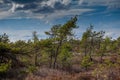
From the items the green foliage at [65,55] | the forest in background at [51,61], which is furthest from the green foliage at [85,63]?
the green foliage at [65,55]

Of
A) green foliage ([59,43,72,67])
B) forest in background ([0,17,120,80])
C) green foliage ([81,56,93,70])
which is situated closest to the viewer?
forest in background ([0,17,120,80])

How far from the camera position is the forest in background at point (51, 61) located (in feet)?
A: 86.1

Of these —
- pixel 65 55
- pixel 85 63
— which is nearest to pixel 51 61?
pixel 65 55

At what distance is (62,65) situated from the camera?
173 feet

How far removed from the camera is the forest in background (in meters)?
26.2

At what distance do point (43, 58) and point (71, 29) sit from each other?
9.19m

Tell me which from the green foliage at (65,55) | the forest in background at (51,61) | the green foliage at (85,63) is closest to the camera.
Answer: the forest in background at (51,61)

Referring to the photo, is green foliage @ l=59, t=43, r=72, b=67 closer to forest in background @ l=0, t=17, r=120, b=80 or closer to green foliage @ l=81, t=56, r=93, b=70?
forest in background @ l=0, t=17, r=120, b=80

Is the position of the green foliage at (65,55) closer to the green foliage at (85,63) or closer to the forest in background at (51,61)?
the forest in background at (51,61)

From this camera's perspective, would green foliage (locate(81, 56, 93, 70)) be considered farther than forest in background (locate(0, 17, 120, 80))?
Yes

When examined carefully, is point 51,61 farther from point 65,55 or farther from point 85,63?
point 85,63

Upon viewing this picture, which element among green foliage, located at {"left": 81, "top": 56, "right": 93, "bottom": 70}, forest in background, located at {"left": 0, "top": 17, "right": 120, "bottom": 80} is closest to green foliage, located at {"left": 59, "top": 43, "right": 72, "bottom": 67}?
forest in background, located at {"left": 0, "top": 17, "right": 120, "bottom": 80}

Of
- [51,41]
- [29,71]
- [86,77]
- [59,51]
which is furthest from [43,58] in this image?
[86,77]

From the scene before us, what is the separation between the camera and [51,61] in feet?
162
